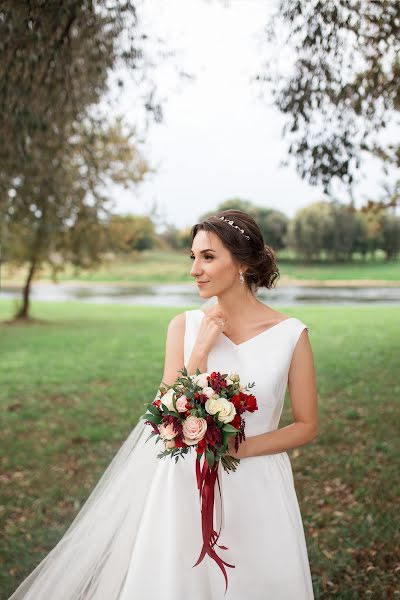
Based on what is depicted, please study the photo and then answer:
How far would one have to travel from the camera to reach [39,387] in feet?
38.2

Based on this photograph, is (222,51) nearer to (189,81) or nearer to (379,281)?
(189,81)

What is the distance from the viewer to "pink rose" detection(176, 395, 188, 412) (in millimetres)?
2338

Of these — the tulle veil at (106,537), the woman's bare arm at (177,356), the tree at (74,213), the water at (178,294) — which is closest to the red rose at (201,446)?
the woman's bare arm at (177,356)

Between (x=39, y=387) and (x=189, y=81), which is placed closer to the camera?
(x=189, y=81)

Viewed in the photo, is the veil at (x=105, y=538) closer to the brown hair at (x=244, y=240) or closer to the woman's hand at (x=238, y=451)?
the woman's hand at (x=238, y=451)

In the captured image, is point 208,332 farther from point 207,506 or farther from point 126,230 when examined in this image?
point 126,230

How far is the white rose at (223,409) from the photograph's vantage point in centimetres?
229

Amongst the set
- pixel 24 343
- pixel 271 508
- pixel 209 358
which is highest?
pixel 209 358

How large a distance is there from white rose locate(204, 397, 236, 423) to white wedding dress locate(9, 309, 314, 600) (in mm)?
468

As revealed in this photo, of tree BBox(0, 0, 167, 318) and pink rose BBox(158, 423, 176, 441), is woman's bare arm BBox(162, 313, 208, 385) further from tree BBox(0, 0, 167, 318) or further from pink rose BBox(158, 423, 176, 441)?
tree BBox(0, 0, 167, 318)

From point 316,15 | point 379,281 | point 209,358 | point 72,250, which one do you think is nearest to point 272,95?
point 316,15

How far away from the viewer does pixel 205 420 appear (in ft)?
7.50

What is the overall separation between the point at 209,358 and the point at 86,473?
15.6 feet

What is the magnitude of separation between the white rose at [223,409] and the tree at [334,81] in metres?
5.56
